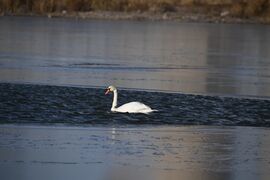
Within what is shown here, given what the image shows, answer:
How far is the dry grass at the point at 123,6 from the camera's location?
6438 cm

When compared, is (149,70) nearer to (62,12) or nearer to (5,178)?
(5,178)

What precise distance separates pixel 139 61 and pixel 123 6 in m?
41.3

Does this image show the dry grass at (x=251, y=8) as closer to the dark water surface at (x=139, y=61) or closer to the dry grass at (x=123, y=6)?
the dry grass at (x=123, y=6)

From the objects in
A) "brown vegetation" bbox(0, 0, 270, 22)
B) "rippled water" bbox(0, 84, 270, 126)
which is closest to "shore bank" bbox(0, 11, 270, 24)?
"brown vegetation" bbox(0, 0, 270, 22)

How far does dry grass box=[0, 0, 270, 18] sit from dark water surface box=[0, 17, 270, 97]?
24.2m

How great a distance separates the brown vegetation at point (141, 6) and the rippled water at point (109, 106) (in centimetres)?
4546

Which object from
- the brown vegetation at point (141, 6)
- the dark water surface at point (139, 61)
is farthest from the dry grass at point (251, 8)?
the dark water surface at point (139, 61)

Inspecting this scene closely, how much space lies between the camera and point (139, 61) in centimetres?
2609

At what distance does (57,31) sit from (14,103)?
84.7 feet

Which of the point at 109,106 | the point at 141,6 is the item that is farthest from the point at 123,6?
the point at 109,106

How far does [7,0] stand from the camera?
209 ft

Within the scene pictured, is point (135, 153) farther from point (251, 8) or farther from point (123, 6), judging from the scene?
point (123, 6)

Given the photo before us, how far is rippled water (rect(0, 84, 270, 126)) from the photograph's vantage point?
14.8 metres

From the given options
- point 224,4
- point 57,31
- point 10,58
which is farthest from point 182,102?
point 224,4
